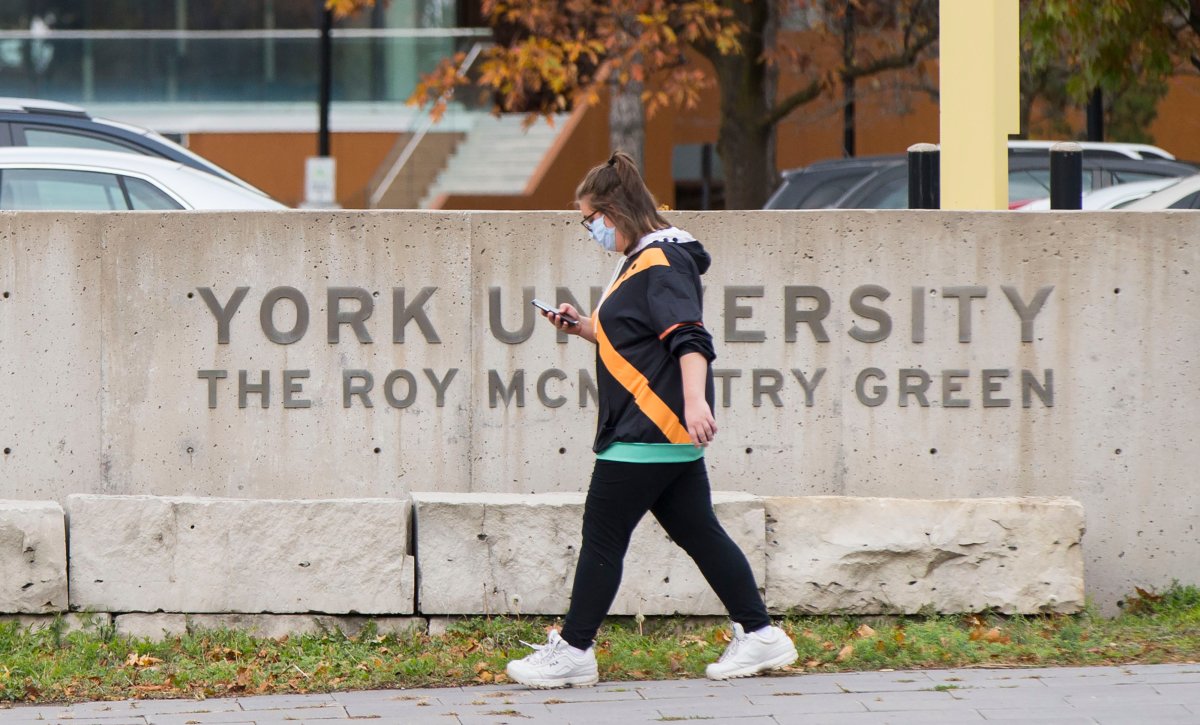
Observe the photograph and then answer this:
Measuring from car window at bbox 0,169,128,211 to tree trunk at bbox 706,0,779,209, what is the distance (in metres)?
9.98

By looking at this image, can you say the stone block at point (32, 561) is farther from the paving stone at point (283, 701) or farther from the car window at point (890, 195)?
the car window at point (890, 195)

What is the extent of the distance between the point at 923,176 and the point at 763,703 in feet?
11.6

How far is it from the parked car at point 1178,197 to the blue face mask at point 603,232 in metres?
4.54

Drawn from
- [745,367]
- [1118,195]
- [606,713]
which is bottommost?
[606,713]

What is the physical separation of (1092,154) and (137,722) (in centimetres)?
982

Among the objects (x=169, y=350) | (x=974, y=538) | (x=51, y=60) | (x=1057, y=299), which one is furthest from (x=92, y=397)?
(x=51, y=60)

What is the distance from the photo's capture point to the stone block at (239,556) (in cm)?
662

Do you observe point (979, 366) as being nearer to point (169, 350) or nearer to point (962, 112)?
point (962, 112)

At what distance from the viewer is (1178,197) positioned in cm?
916

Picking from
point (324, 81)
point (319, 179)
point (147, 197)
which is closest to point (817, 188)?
point (147, 197)

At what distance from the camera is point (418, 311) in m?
7.09

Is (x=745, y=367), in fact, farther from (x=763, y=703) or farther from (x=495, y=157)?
(x=495, y=157)

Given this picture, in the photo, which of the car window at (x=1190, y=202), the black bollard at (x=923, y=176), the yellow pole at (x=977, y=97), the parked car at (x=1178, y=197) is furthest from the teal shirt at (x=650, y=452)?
the car window at (x=1190, y=202)

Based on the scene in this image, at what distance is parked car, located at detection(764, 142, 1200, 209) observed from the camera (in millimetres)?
12422
